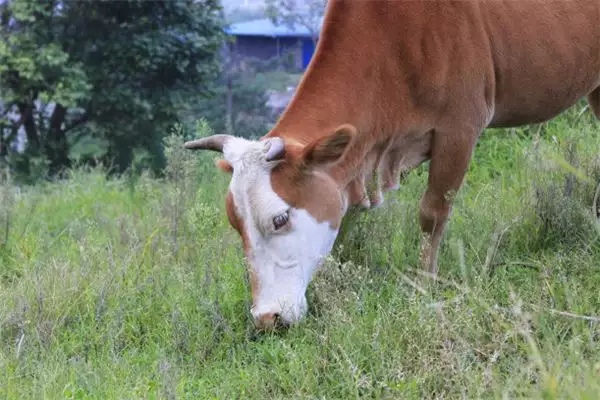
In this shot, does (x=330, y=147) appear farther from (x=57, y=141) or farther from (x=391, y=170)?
(x=57, y=141)

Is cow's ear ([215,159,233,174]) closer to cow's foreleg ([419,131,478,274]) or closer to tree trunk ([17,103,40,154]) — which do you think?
cow's foreleg ([419,131,478,274])

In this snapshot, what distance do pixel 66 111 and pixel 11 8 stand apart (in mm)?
1978

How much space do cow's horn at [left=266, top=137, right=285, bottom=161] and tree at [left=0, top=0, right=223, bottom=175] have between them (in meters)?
9.49

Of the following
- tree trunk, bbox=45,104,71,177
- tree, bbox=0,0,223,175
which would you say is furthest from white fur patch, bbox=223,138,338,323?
tree trunk, bbox=45,104,71,177

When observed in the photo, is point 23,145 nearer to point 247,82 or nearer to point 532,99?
point 247,82

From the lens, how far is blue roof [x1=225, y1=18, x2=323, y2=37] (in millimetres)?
13952

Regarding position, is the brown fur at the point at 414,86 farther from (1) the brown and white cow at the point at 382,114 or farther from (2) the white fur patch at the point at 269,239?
(2) the white fur patch at the point at 269,239

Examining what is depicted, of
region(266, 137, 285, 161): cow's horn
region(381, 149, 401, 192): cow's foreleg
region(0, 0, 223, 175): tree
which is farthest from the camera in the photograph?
region(0, 0, 223, 175): tree

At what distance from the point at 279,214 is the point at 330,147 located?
36 cm

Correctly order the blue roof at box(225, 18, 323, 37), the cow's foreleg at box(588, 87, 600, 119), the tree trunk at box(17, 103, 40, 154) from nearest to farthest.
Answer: the cow's foreleg at box(588, 87, 600, 119) → the tree trunk at box(17, 103, 40, 154) → the blue roof at box(225, 18, 323, 37)

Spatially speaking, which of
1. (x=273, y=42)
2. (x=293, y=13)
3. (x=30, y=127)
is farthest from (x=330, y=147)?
(x=273, y=42)

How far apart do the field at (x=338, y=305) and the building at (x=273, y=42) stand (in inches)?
336

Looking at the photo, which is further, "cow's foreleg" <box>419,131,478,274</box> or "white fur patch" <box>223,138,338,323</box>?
"cow's foreleg" <box>419,131,478,274</box>

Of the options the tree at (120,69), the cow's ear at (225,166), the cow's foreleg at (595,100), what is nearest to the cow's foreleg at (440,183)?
the cow's ear at (225,166)
